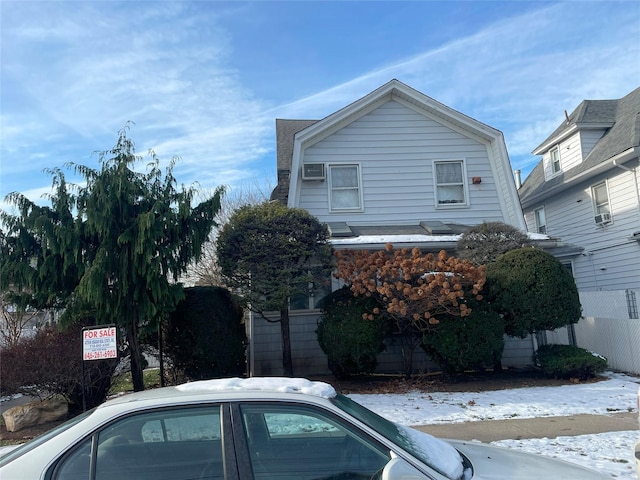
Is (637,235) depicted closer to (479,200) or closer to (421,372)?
(479,200)

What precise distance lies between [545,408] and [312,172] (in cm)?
781

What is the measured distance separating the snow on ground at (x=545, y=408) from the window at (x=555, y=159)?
12.1m

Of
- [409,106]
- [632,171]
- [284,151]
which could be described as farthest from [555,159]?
[284,151]

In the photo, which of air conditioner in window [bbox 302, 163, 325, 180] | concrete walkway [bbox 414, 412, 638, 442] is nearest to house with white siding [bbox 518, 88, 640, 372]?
concrete walkway [bbox 414, 412, 638, 442]

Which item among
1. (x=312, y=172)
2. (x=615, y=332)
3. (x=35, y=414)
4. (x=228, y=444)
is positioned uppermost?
(x=312, y=172)

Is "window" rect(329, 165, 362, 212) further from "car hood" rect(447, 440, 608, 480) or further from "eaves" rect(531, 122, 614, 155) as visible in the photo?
"car hood" rect(447, 440, 608, 480)

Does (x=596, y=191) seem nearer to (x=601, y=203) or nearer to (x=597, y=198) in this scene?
(x=597, y=198)

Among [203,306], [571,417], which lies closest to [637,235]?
[571,417]

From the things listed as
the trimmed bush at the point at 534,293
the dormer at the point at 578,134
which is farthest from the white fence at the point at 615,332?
the dormer at the point at 578,134

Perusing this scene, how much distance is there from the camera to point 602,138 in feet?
61.7

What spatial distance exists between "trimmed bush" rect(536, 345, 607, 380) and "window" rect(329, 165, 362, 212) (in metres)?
5.79

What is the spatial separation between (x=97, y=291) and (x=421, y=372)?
677 cm

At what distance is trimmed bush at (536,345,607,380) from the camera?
10.2 m

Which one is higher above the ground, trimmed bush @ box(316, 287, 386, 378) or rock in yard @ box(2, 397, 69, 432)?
trimmed bush @ box(316, 287, 386, 378)
